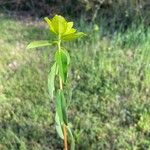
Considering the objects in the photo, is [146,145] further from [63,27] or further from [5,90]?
[63,27]

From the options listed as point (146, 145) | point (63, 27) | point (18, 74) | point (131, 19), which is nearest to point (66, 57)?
point (63, 27)

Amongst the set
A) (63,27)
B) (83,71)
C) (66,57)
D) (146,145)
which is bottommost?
(146,145)

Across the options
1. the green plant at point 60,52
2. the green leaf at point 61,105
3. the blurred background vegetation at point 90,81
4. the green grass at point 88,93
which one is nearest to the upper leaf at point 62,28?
the green plant at point 60,52

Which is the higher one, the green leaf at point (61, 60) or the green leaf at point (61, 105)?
the green leaf at point (61, 60)

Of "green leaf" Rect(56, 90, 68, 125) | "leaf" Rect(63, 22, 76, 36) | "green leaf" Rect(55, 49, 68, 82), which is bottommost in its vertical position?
"green leaf" Rect(56, 90, 68, 125)

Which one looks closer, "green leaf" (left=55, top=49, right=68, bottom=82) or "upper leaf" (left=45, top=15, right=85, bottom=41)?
"upper leaf" (left=45, top=15, right=85, bottom=41)

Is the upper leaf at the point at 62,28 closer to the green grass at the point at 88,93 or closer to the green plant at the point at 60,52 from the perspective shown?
the green plant at the point at 60,52

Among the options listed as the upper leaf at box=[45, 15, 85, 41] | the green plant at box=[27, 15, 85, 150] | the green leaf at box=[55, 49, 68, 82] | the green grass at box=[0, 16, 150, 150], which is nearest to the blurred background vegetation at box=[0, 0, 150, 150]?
the green grass at box=[0, 16, 150, 150]

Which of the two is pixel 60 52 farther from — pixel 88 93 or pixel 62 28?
pixel 88 93

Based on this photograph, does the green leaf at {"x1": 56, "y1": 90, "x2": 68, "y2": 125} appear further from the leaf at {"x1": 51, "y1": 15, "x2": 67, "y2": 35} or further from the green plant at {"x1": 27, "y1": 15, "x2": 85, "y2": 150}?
the leaf at {"x1": 51, "y1": 15, "x2": 67, "y2": 35}
